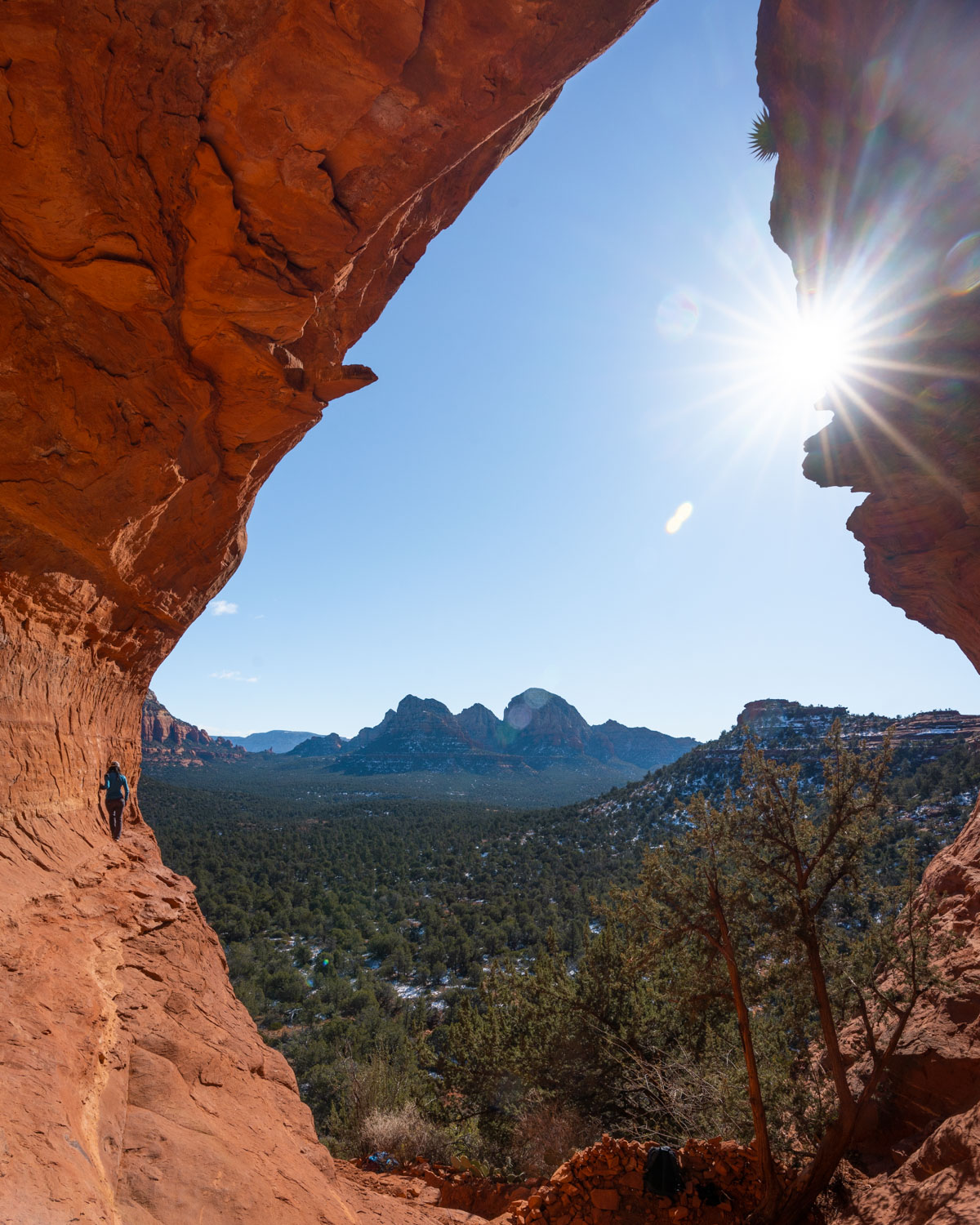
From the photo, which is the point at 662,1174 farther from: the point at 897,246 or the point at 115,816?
the point at 897,246

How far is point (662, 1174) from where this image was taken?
743cm

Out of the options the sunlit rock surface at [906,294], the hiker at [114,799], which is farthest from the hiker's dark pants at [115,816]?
the sunlit rock surface at [906,294]

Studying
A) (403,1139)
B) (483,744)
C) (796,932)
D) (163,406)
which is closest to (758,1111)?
(796,932)

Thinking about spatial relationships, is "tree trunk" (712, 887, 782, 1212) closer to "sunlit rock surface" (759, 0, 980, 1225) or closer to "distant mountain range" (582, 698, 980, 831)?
"sunlit rock surface" (759, 0, 980, 1225)

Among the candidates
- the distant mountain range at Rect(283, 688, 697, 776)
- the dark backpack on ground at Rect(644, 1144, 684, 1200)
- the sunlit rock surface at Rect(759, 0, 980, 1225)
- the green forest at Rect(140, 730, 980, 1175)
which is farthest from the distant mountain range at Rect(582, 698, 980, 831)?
the distant mountain range at Rect(283, 688, 697, 776)

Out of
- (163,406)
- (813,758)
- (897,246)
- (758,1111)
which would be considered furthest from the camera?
(813,758)

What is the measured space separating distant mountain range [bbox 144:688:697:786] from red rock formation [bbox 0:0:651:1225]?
102m

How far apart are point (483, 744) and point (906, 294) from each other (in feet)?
565

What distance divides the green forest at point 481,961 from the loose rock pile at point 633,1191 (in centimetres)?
83

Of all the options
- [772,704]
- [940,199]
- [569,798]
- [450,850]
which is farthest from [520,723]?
[940,199]

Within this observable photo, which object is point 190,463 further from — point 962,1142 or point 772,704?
point 772,704

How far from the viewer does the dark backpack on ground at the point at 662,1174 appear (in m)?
7.35

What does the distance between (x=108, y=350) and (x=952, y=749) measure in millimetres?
41707

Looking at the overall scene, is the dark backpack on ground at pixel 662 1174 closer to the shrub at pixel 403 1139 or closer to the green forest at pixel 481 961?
the green forest at pixel 481 961
